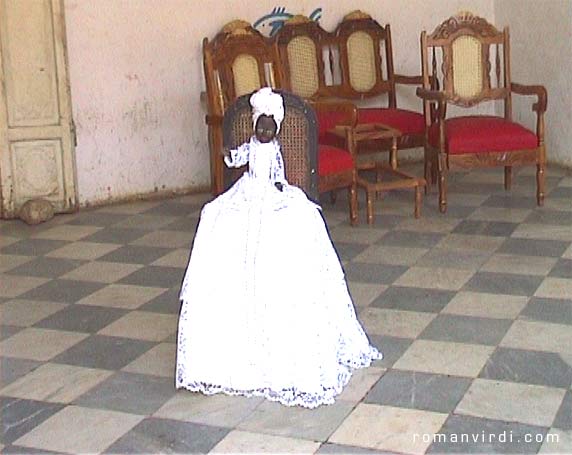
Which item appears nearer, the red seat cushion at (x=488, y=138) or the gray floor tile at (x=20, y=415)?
the gray floor tile at (x=20, y=415)

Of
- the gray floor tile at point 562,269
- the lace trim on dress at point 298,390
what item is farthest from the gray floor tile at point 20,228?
the gray floor tile at point 562,269

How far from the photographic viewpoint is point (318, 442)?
3.14 m

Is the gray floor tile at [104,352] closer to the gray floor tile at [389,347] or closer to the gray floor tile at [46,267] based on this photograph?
the gray floor tile at [389,347]

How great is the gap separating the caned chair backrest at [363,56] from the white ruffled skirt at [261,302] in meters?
3.41

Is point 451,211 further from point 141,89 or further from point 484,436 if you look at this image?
point 484,436

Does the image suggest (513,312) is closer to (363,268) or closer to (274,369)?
(363,268)

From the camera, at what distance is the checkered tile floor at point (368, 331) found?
321 centimetres

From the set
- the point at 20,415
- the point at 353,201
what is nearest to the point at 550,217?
the point at 353,201

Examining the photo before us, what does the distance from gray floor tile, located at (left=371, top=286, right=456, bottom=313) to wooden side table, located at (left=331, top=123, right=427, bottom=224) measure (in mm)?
1163

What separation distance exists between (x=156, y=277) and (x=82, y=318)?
63 cm

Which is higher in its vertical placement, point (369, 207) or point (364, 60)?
point (364, 60)

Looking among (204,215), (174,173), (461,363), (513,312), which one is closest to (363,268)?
(513,312)

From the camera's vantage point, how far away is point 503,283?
15.2ft

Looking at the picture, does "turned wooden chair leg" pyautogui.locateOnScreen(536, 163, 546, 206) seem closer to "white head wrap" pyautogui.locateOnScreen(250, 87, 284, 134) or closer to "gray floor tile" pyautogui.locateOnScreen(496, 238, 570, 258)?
"gray floor tile" pyautogui.locateOnScreen(496, 238, 570, 258)
